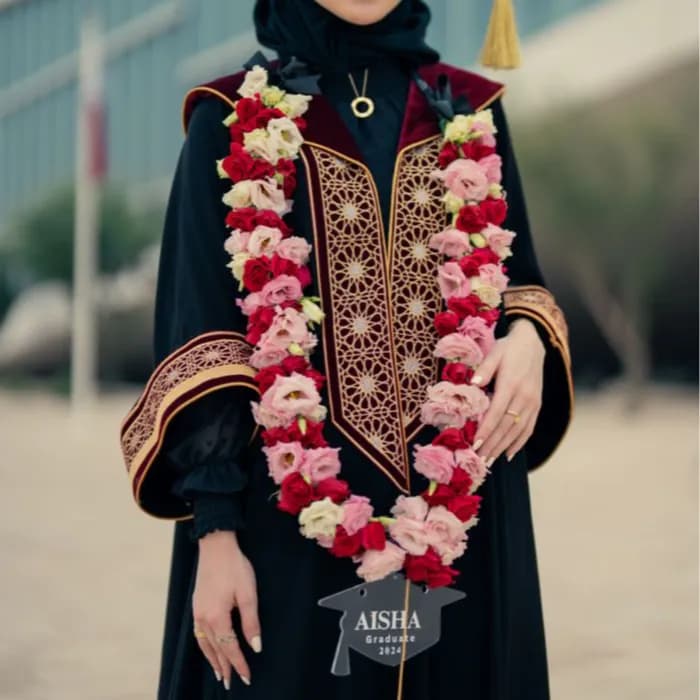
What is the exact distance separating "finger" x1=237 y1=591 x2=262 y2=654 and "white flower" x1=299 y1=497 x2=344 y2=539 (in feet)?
0.35

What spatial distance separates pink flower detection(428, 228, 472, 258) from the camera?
162cm

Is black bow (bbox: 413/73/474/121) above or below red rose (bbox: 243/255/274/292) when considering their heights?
Answer: above

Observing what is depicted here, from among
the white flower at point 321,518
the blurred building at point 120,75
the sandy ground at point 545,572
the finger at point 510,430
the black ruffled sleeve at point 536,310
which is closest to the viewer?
the white flower at point 321,518

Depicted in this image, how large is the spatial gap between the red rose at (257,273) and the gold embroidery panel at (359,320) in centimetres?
8

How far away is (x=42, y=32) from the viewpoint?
14.9 metres

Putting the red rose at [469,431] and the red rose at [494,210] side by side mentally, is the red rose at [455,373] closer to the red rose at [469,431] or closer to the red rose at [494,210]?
the red rose at [469,431]

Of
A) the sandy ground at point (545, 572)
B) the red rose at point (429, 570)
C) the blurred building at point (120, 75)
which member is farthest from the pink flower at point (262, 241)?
the blurred building at point (120, 75)

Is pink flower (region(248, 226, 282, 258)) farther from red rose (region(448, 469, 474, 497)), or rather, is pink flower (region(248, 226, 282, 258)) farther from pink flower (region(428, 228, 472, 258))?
red rose (region(448, 469, 474, 497))

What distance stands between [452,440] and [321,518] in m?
0.19

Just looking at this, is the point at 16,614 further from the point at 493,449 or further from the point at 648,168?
the point at 648,168

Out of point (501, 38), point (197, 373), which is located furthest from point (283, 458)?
point (501, 38)

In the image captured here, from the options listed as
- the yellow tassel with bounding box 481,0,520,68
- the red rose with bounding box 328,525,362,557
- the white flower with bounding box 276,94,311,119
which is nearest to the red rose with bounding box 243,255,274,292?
the white flower with bounding box 276,94,311,119

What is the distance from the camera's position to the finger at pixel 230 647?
149 centimetres

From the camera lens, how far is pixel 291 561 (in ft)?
5.02
